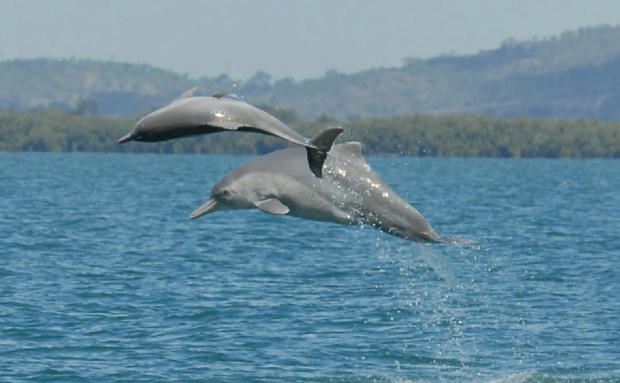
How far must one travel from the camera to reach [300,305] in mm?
28812

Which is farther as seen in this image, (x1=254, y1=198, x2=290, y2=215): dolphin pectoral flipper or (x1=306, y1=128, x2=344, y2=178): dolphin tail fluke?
(x1=254, y1=198, x2=290, y2=215): dolphin pectoral flipper

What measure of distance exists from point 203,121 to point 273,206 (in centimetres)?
219

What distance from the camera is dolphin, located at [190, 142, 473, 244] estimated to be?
45.9ft

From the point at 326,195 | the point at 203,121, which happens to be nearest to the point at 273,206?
the point at 326,195

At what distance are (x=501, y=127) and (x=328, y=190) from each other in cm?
18029

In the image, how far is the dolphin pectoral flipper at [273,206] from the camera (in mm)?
13562

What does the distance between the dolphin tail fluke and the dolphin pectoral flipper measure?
0.94m

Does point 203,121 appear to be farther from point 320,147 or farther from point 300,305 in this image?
point 300,305

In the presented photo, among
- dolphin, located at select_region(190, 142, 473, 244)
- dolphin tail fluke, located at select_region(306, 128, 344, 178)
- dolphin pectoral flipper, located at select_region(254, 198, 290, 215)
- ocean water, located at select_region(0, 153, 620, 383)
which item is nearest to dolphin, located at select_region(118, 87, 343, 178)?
dolphin tail fluke, located at select_region(306, 128, 344, 178)

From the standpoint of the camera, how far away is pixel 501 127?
627ft

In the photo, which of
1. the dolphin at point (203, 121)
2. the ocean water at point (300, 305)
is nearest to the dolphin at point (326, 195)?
the dolphin at point (203, 121)

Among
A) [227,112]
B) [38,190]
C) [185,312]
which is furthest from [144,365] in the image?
[38,190]

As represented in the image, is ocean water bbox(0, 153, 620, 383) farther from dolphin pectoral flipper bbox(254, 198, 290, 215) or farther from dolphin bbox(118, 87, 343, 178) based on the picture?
dolphin bbox(118, 87, 343, 178)

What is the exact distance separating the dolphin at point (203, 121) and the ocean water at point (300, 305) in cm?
452
